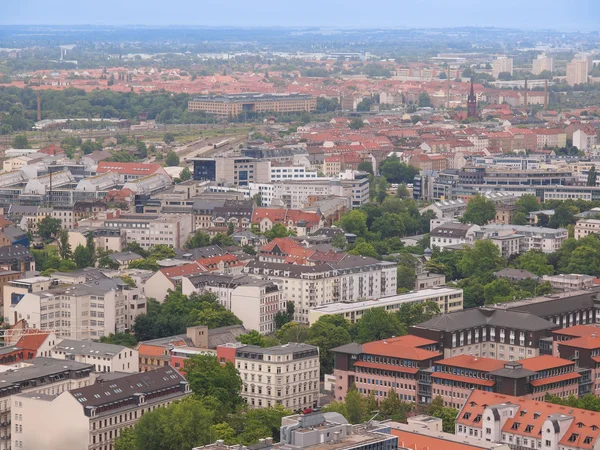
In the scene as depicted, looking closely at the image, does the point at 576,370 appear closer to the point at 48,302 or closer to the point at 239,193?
the point at 48,302

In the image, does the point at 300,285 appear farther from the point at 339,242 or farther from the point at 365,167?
the point at 365,167

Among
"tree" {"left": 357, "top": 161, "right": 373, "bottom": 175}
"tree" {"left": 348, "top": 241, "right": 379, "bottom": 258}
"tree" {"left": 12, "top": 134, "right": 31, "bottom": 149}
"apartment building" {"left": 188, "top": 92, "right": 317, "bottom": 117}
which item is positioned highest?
"tree" {"left": 348, "top": 241, "right": 379, "bottom": 258}

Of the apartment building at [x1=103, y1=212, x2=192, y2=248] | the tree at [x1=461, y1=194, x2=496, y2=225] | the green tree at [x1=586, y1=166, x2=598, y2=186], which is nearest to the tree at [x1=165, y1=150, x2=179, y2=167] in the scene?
the green tree at [x1=586, y1=166, x2=598, y2=186]

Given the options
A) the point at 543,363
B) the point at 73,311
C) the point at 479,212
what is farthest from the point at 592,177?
the point at 543,363

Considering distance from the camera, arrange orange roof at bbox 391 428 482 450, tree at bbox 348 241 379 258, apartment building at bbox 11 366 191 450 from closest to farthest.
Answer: orange roof at bbox 391 428 482 450
apartment building at bbox 11 366 191 450
tree at bbox 348 241 379 258

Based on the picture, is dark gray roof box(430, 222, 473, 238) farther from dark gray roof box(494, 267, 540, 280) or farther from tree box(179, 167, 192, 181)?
tree box(179, 167, 192, 181)

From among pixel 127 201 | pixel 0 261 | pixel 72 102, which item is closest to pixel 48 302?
pixel 0 261
